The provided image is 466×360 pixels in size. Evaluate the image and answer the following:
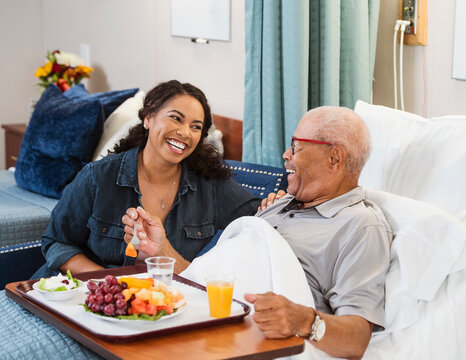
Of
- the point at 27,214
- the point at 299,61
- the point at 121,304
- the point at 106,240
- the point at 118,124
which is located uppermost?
the point at 299,61

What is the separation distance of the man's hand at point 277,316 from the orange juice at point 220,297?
0.04 m

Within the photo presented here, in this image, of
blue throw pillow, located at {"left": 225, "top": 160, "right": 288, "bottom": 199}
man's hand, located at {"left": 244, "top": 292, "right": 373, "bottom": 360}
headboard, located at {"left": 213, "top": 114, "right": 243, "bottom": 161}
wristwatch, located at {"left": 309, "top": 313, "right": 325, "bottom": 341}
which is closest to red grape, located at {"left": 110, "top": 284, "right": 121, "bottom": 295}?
man's hand, located at {"left": 244, "top": 292, "right": 373, "bottom": 360}

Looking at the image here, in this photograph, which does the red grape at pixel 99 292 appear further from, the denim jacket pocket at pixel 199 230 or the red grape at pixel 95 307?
the denim jacket pocket at pixel 199 230

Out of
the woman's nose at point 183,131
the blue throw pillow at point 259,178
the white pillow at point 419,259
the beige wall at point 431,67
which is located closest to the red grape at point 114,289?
the white pillow at point 419,259

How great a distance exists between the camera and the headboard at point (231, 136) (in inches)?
122

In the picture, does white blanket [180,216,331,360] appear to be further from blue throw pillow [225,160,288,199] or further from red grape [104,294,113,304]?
blue throw pillow [225,160,288,199]

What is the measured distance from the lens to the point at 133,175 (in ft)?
7.23

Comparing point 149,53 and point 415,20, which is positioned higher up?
point 415,20

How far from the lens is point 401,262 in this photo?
1.64 meters

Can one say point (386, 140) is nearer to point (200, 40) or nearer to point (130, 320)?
point (130, 320)

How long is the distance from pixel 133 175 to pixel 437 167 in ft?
3.06

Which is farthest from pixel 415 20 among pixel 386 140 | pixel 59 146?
pixel 59 146

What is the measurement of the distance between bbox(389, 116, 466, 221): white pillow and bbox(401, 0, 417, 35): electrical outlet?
21.0 inches

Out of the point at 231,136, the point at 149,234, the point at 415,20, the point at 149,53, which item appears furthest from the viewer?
the point at 149,53
